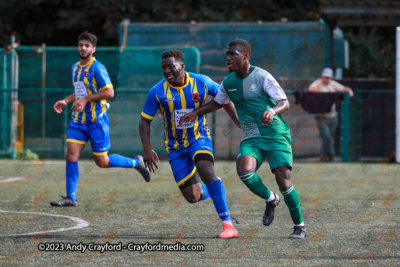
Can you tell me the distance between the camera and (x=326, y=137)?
1766 cm

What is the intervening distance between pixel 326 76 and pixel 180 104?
409 inches

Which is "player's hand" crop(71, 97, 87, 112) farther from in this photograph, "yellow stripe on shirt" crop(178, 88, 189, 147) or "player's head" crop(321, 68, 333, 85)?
"player's head" crop(321, 68, 333, 85)

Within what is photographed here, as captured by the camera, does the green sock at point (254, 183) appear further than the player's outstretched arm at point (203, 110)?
No

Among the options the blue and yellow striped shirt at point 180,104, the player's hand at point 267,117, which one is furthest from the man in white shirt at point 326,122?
the player's hand at point 267,117

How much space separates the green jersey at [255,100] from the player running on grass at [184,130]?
15.5 inches

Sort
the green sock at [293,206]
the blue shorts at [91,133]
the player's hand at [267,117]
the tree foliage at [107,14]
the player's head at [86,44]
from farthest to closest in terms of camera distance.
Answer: the tree foliage at [107,14]
the blue shorts at [91,133]
the player's head at [86,44]
the green sock at [293,206]
the player's hand at [267,117]

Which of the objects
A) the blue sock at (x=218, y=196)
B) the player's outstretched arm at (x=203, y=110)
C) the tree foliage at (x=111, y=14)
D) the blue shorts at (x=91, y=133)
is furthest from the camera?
the tree foliage at (x=111, y=14)

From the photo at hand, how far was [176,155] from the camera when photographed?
7855 millimetres

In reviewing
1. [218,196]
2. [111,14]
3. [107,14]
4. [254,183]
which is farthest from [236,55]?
[107,14]

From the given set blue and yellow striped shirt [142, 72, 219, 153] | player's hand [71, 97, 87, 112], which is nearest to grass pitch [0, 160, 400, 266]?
blue and yellow striped shirt [142, 72, 219, 153]

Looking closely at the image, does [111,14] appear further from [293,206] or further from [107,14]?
[293,206]

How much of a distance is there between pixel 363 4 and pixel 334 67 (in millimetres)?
1702

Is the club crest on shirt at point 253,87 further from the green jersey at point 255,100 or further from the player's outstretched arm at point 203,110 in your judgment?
the player's outstretched arm at point 203,110

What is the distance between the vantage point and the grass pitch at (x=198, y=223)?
6031 mm
